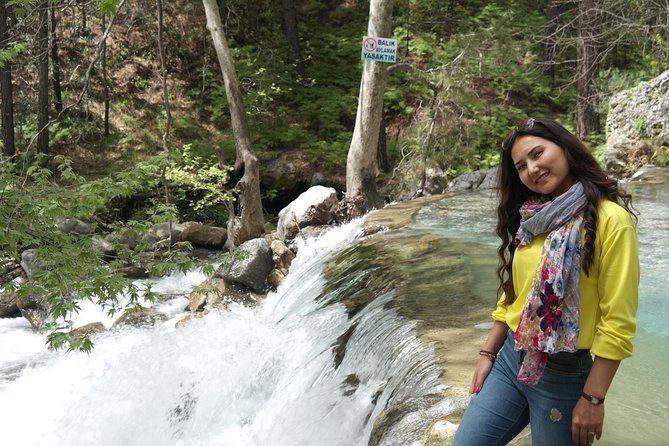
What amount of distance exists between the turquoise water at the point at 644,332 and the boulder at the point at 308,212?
172 centimetres

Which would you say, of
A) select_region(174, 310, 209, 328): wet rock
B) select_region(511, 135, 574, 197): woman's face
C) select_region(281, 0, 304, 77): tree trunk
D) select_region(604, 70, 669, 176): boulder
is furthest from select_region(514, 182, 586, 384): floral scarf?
select_region(281, 0, 304, 77): tree trunk

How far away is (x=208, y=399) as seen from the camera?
575cm

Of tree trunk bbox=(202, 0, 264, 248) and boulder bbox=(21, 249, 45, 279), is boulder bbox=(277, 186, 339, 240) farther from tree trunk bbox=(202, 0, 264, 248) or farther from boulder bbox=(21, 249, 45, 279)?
boulder bbox=(21, 249, 45, 279)

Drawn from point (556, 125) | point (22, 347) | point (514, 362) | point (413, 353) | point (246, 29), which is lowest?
point (22, 347)

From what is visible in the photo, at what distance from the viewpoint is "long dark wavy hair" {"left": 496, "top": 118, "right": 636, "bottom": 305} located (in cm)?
184

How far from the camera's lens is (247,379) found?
19.0 feet

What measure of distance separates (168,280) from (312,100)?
27.7ft

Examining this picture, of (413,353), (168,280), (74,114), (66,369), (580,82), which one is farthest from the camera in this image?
(74,114)

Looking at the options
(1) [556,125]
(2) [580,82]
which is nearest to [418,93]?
(2) [580,82]

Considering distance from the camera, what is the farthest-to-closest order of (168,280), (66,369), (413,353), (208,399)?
(168,280)
(66,369)
(208,399)
(413,353)

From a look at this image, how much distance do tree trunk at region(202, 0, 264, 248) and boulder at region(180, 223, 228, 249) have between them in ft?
2.37

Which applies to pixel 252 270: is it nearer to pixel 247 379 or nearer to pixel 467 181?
pixel 247 379

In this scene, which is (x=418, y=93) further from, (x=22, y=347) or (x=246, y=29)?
(x=22, y=347)

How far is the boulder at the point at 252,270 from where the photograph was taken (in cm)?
826
